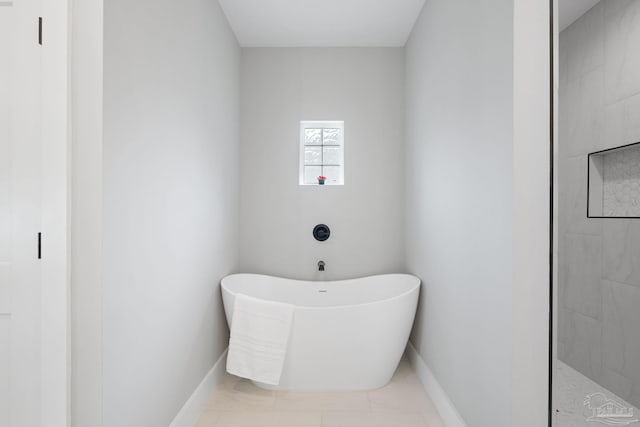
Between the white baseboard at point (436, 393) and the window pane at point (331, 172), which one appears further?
the window pane at point (331, 172)

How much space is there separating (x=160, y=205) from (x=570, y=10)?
1.81 meters

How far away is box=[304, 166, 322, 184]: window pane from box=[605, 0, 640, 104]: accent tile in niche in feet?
7.98

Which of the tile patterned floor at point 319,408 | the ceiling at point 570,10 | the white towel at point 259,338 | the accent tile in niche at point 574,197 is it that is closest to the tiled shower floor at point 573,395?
the accent tile in niche at point 574,197

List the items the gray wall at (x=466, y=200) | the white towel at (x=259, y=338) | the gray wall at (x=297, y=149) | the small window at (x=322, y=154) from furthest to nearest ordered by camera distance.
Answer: the small window at (x=322, y=154)
the gray wall at (x=297, y=149)
the white towel at (x=259, y=338)
the gray wall at (x=466, y=200)

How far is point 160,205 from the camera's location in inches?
68.3

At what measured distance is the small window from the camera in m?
3.49

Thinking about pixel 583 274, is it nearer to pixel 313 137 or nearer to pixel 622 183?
pixel 622 183

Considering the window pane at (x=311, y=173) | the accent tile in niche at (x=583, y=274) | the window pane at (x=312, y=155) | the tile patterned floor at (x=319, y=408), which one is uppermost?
the window pane at (x=312, y=155)

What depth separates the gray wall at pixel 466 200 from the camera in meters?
1.51

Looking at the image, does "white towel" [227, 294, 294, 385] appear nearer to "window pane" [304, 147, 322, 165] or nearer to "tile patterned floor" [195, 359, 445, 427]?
"tile patterned floor" [195, 359, 445, 427]

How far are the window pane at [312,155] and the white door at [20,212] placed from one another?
2.38 meters

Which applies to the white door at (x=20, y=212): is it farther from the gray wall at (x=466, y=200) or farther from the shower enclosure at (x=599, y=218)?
the shower enclosure at (x=599, y=218)

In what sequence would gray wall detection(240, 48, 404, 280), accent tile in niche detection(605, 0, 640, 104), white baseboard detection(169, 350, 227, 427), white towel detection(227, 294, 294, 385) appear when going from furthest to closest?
gray wall detection(240, 48, 404, 280)
white towel detection(227, 294, 294, 385)
white baseboard detection(169, 350, 227, 427)
accent tile in niche detection(605, 0, 640, 104)

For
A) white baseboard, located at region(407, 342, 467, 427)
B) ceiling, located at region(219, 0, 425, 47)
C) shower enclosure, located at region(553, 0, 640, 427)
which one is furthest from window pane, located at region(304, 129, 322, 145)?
shower enclosure, located at region(553, 0, 640, 427)
